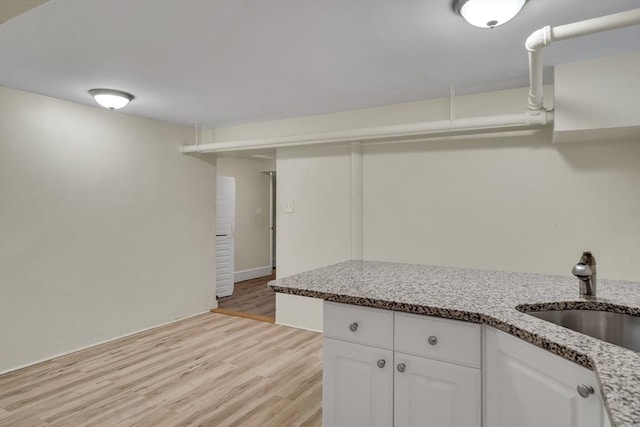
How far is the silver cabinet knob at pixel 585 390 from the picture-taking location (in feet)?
3.22

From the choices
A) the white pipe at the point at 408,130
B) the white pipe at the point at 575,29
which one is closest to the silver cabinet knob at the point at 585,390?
the white pipe at the point at 575,29

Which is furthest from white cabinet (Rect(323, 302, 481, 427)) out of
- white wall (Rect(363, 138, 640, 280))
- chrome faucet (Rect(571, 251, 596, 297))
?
white wall (Rect(363, 138, 640, 280))

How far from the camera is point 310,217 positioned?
396 centimetres

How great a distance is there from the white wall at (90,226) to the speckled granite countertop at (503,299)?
251cm

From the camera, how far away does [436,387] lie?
1473mm

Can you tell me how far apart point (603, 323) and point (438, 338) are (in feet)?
2.29

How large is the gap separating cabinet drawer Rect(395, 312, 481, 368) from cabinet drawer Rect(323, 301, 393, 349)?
1.9 inches

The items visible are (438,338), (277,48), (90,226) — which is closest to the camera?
(438,338)

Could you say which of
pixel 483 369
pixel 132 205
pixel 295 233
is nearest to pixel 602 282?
pixel 483 369

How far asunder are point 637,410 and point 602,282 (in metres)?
1.53

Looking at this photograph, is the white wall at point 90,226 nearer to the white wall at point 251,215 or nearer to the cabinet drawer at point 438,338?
the white wall at point 251,215

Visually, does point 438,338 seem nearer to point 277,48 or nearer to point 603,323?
point 603,323

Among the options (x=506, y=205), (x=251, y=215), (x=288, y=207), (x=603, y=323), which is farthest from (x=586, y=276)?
(x=251, y=215)

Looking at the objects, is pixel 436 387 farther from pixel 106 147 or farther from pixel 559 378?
pixel 106 147
